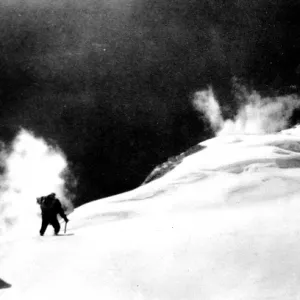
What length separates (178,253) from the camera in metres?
8.62

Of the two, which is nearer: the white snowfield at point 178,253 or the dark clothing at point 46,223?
the white snowfield at point 178,253

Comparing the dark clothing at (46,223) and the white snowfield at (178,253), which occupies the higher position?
the dark clothing at (46,223)

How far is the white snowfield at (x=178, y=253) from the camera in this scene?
23.2 feet

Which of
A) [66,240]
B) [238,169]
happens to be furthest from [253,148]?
[66,240]

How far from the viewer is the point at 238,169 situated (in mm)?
18984

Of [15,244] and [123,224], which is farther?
[123,224]

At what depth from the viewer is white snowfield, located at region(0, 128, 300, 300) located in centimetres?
707

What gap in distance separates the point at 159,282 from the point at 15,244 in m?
5.29

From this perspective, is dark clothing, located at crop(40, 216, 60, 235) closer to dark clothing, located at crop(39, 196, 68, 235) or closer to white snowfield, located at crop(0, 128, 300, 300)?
dark clothing, located at crop(39, 196, 68, 235)

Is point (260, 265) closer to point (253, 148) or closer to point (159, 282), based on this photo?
point (159, 282)

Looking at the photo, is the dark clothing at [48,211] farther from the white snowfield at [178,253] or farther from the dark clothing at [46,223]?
the white snowfield at [178,253]

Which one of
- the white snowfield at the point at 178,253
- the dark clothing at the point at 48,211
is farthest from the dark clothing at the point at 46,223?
the white snowfield at the point at 178,253

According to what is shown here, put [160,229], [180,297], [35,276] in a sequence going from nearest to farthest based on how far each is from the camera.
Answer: [180,297], [35,276], [160,229]

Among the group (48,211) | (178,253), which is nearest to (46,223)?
(48,211)
